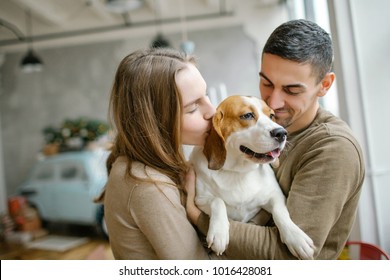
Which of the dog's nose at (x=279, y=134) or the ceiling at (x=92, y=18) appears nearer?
the dog's nose at (x=279, y=134)

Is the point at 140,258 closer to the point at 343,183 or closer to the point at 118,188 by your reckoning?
the point at 118,188

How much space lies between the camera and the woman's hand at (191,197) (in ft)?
2.30

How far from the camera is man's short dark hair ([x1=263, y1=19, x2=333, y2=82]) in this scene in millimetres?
662

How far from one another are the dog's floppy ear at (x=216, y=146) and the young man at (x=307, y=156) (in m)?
0.11

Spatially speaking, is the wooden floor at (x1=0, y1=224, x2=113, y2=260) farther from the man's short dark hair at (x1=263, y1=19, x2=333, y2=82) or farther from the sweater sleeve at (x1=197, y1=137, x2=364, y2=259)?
the man's short dark hair at (x1=263, y1=19, x2=333, y2=82)

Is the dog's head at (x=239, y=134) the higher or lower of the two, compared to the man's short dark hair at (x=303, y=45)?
lower

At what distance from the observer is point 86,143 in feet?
9.48

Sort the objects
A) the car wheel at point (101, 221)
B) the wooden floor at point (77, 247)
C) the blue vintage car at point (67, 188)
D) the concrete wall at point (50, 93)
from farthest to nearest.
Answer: the concrete wall at point (50, 93) → the blue vintage car at point (67, 188) → the car wheel at point (101, 221) → the wooden floor at point (77, 247)

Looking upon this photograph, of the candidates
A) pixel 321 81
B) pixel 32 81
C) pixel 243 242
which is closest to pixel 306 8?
pixel 321 81

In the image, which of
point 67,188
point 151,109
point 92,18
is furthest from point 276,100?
point 67,188

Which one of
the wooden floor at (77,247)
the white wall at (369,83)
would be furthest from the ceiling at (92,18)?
the wooden floor at (77,247)

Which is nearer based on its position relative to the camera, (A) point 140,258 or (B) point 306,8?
(A) point 140,258

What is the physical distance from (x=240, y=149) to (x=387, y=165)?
456 millimetres

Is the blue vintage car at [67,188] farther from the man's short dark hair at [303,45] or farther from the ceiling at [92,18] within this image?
the man's short dark hair at [303,45]
